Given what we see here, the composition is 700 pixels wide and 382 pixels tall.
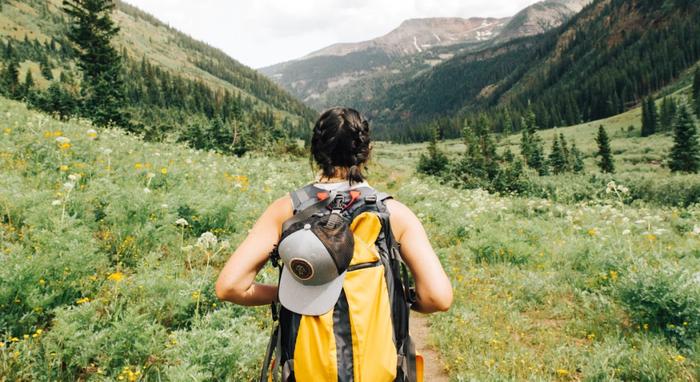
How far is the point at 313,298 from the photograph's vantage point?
1876 millimetres

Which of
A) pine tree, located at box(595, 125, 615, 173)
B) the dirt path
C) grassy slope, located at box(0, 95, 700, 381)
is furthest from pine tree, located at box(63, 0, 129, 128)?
pine tree, located at box(595, 125, 615, 173)

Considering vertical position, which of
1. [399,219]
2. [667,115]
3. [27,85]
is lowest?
[667,115]

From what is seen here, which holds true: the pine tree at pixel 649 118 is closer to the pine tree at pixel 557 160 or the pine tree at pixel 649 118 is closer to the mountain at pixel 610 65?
the mountain at pixel 610 65

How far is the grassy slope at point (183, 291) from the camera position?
10.5 ft

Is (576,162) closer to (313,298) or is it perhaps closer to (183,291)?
(183,291)

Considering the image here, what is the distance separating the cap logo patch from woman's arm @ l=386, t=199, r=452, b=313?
0.59m

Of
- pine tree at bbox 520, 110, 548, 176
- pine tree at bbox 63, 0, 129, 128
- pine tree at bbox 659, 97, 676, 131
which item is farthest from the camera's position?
pine tree at bbox 659, 97, 676, 131

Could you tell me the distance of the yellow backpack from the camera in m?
1.86

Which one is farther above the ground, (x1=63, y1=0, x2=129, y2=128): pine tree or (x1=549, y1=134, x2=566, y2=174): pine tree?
(x1=63, y1=0, x2=129, y2=128): pine tree

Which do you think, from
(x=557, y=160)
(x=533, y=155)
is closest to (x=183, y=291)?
(x=557, y=160)

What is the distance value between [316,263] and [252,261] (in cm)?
59

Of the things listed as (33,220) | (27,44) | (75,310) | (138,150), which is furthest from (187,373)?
(27,44)

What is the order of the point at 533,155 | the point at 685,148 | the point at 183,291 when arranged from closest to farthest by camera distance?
the point at 183,291 → the point at 685,148 → the point at 533,155

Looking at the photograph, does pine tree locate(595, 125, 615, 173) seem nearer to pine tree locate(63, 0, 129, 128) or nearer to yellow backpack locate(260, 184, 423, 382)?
pine tree locate(63, 0, 129, 128)
